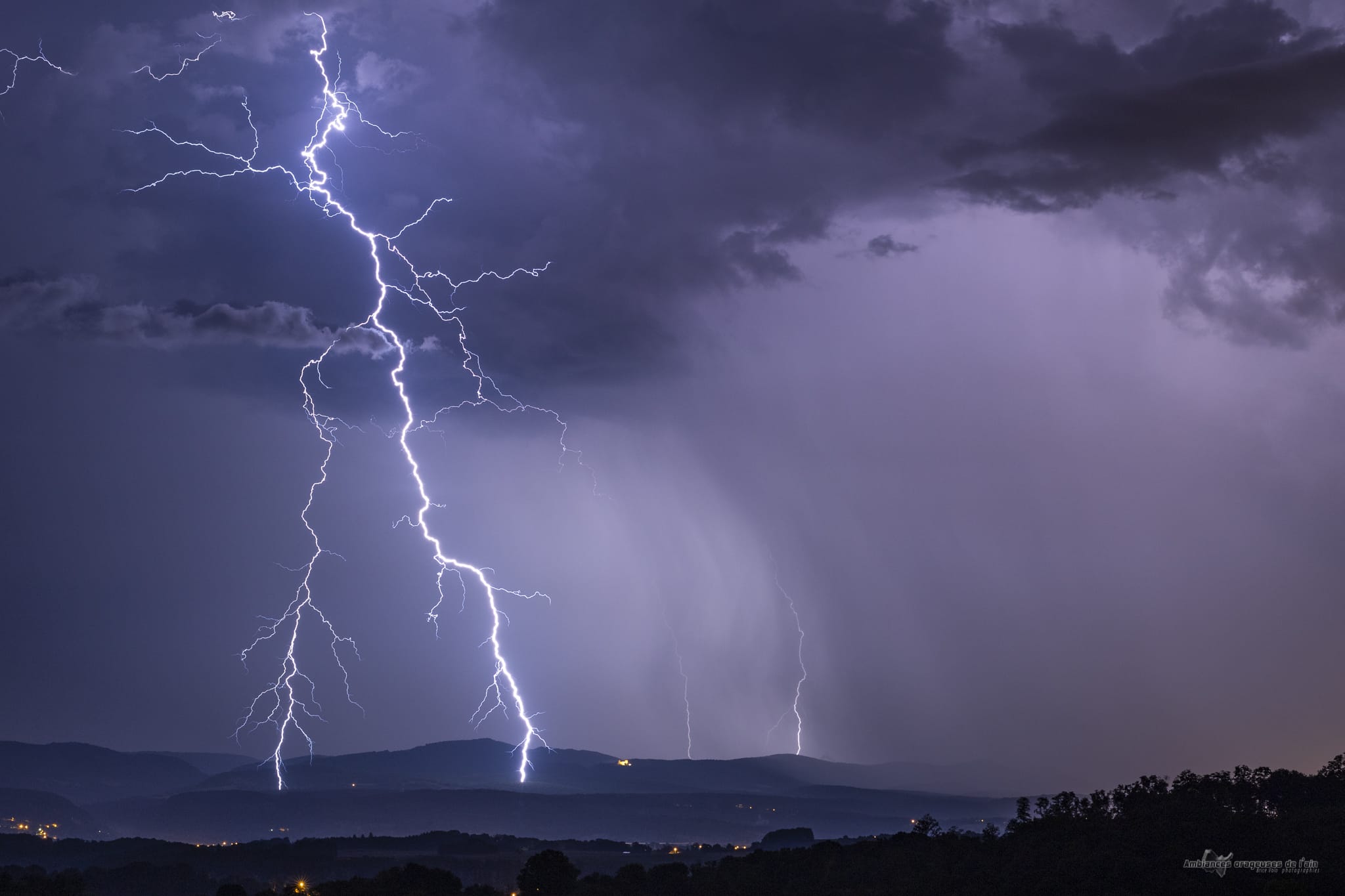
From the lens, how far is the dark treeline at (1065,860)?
1459 inches

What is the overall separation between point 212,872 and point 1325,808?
Answer: 263 ft

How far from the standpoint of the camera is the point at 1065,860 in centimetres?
4084

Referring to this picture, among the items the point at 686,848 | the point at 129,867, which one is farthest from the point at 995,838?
the point at 686,848

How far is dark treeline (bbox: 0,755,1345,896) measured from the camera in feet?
122

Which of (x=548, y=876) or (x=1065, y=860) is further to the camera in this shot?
(x=548, y=876)

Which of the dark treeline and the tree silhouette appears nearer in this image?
the dark treeline

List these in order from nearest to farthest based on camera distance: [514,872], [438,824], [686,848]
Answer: [514,872], [686,848], [438,824]

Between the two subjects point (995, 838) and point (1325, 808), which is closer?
point (1325, 808)

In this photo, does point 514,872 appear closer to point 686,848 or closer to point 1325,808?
point 686,848

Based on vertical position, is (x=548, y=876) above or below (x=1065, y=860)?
below

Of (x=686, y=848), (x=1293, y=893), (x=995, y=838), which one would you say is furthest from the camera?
(x=686, y=848)

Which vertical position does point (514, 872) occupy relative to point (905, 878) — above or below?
below

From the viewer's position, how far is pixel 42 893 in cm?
5741

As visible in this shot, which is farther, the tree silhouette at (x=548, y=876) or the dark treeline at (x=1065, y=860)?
the tree silhouette at (x=548, y=876)
